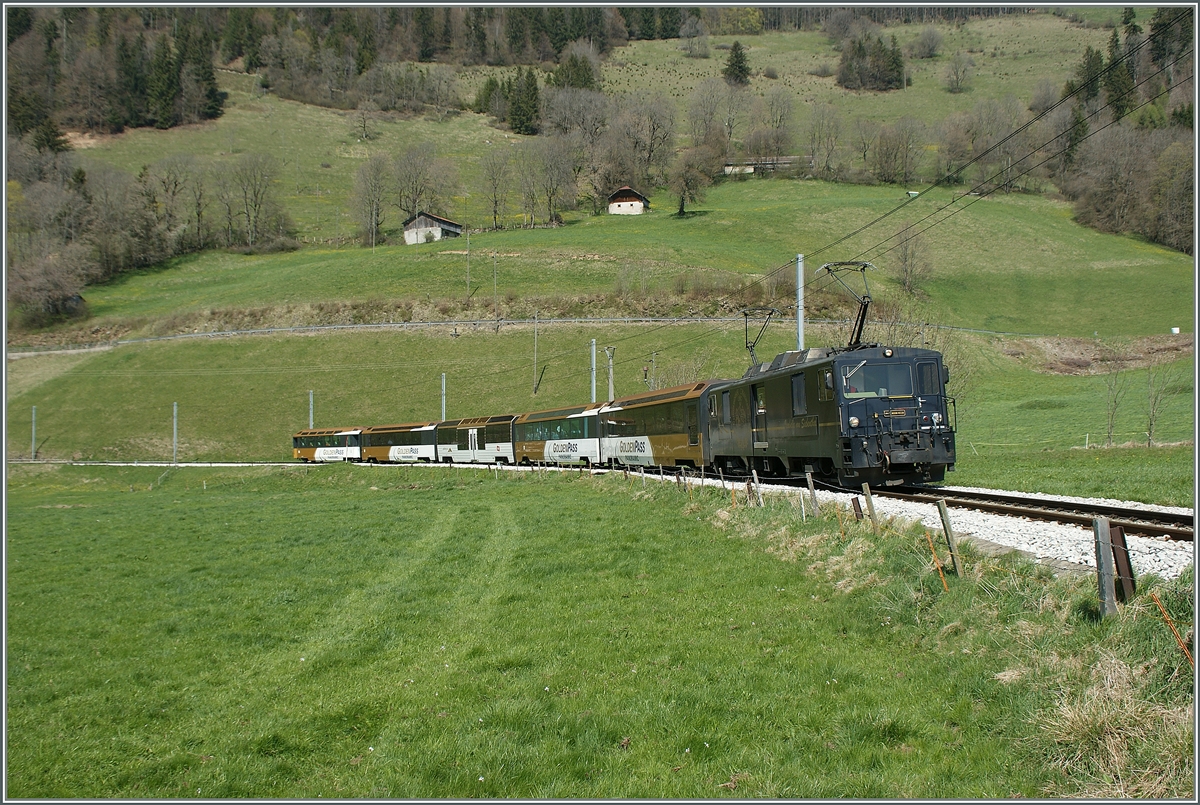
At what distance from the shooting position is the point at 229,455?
6788cm

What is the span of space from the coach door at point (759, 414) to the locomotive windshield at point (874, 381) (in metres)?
5.46

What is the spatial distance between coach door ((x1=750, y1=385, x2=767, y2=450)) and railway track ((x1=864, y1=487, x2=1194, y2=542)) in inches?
228

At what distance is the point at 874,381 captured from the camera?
22109 mm

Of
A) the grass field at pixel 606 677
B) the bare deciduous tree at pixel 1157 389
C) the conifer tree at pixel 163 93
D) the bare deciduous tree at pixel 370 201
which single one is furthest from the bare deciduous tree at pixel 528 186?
the grass field at pixel 606 677

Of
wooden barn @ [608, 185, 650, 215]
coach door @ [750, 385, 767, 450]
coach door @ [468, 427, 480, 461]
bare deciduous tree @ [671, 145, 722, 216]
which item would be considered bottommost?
coach door @ [468, 427, 480, 461]

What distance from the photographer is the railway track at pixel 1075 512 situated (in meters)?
13.8

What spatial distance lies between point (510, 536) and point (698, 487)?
813cm

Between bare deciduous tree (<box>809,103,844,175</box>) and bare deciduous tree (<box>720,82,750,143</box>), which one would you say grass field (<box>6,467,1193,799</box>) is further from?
bare deciduous tree (<box>720,82,750,143</box>)

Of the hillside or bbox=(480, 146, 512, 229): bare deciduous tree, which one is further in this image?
bbox=(480, 146, 512, 229): bare deciduous tree

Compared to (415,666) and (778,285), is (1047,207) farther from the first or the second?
(415,666)

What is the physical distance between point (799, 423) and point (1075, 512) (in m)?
8.96

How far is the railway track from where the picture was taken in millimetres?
13766

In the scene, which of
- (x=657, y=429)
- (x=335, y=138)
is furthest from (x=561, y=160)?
(x=657, y=429)

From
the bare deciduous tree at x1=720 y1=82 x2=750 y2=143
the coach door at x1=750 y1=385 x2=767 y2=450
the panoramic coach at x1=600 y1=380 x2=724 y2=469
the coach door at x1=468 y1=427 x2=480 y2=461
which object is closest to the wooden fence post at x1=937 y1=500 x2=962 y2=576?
the coach door at x1=750 y1=385 x2=767 y2=450
